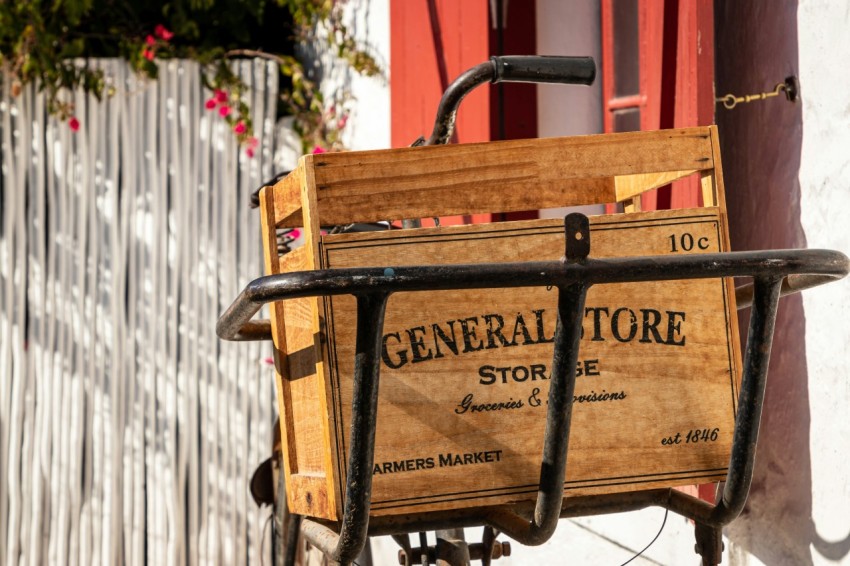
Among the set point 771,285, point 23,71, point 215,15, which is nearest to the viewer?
point 771,285

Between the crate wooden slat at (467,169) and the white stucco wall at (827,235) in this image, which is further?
the white stucco wall at (827,235)

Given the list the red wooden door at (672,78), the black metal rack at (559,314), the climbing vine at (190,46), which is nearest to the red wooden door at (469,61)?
the red wooden door at (672,78)

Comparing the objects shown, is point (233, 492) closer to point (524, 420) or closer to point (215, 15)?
point (215, 15)

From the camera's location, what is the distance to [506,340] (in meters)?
1.26

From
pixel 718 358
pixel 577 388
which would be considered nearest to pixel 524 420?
pixel 577 388

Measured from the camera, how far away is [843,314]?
1.56 meters

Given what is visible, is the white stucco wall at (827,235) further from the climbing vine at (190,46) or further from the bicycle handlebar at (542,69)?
the climbing vine at (190,46)

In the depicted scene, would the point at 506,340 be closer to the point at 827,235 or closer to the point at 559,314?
the point at 559,314

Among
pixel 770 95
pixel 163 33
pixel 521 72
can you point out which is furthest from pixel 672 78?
pixel 163 33

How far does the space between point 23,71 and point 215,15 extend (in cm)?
97

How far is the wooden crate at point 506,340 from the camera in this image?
A: 4.02 ft

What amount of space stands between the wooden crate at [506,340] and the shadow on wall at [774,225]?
420 mm

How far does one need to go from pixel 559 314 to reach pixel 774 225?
0.78 metres

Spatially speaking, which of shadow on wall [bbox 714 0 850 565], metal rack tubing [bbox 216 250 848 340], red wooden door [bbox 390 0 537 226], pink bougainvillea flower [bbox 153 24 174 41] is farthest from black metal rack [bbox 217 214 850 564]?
pink bougainvillea flower [bbox 153 24 174 41]
